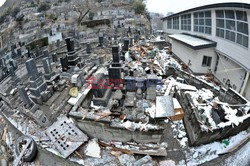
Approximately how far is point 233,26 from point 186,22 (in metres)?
8.22

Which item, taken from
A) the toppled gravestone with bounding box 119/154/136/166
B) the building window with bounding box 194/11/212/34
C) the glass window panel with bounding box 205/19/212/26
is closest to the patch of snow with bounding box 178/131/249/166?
the toppled gravestone with bounding box 119/154/136/166

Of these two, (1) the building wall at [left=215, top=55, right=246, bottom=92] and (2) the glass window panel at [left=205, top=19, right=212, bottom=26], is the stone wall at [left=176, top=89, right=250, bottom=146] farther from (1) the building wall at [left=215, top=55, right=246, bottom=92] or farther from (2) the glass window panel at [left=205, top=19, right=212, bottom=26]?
(2) the glass window panel at [left=205, top=19, right=212, bottom=26]

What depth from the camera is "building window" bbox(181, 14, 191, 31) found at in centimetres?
1595

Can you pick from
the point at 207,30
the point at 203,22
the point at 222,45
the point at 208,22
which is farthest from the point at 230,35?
the point at 203,22

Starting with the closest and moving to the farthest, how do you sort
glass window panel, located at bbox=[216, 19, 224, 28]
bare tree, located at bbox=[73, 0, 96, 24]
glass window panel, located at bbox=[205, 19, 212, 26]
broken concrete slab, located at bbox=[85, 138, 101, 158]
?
broken concrete slab, located at bbox=[85, 138, 101, 158] < glass window panel, located at bbox=[216, 19, 224, 28] < glass window panel, located at bbox=[205, 19, 212, 26] < bare tree, located at bbox=[73, 0, 96, 24]

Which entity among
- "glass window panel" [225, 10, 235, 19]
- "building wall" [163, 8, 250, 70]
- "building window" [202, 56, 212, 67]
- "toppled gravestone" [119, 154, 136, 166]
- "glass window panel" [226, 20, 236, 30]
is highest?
"glass window panel" [225, 10, 235, 19]

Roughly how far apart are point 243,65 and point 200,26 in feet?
22.8

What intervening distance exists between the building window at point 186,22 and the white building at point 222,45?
624 millimetres

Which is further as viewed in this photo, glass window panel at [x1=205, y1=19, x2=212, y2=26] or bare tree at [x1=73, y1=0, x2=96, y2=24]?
bare tree at [x1=73, y1=0, x2=96, y2=24]

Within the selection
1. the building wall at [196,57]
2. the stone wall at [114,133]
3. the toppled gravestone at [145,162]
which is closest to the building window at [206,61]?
the building wall at [196,57]

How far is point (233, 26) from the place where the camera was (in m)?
9.47

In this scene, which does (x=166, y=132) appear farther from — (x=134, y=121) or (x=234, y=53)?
(x=234, y=53)

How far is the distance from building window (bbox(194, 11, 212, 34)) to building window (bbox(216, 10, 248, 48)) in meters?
1.16

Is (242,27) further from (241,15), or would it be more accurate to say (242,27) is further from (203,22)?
(203,22)
